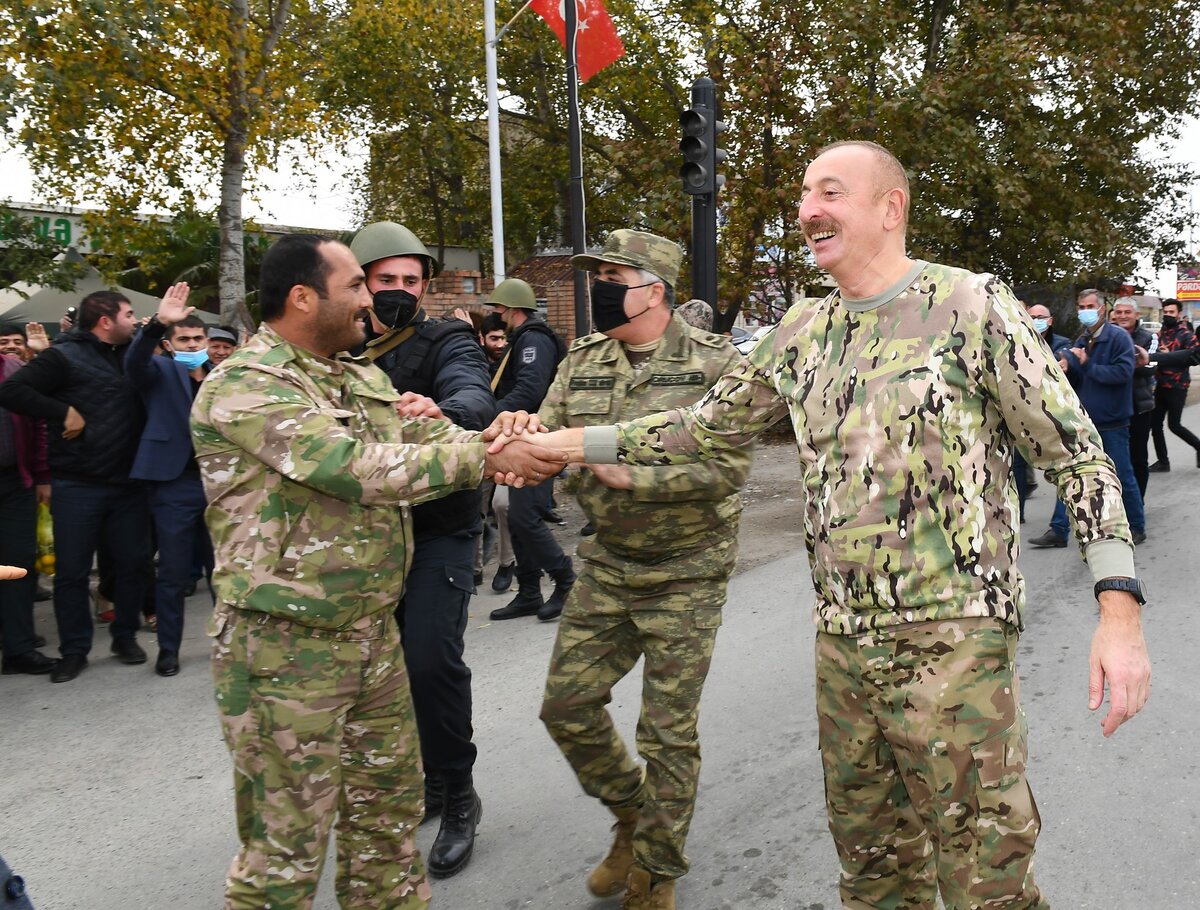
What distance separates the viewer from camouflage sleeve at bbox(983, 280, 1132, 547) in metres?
2.13

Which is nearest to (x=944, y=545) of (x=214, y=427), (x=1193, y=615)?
(x=214, y=427)

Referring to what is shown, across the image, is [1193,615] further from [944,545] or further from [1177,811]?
[944,545]

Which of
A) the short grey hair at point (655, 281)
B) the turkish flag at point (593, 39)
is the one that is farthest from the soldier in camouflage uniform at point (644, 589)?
the turkish flag at point (593, 39)

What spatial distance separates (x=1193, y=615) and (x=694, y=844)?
4023 mm

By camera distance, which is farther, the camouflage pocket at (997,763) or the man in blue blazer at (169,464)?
the man in blue blazer at (169,464)

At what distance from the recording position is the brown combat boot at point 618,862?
11.1 ft

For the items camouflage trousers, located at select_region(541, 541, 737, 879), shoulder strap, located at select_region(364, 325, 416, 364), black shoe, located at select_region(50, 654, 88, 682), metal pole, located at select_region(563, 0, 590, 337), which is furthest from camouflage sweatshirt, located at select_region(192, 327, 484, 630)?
metal pole, located at select_region(563, 0, 590, 337)

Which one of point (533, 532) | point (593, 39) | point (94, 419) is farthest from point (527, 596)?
point (593, 39)

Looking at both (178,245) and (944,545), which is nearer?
(944,545)

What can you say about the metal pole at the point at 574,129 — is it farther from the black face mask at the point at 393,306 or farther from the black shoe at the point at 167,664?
the black face mask at the point at 393,306

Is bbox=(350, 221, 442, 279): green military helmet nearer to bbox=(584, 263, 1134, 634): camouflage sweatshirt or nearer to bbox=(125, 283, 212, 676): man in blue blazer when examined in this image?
bbox=(584, 263, 1134, 634): camouflage sweatshirt

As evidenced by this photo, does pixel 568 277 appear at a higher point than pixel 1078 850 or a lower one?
higher

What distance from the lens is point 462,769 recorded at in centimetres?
365

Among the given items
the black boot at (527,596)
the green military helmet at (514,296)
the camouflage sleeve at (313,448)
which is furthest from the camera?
the green military helmet at (514,296)
